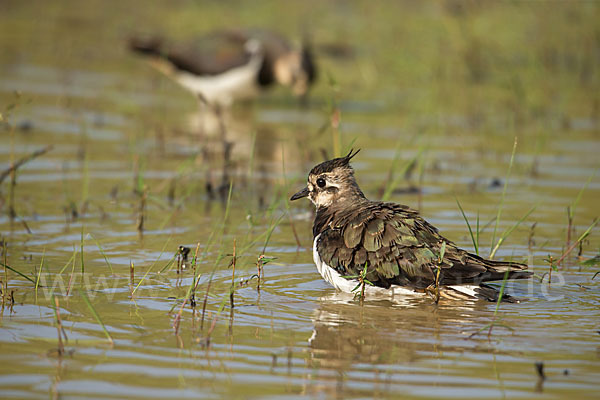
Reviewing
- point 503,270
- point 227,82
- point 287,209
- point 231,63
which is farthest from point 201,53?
point 503,270

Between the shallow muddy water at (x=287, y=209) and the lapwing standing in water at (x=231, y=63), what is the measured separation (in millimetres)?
508

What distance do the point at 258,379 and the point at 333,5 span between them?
59.8 feet

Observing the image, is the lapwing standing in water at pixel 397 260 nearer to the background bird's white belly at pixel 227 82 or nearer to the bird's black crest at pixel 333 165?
the bird's black crest at pixel 333 165

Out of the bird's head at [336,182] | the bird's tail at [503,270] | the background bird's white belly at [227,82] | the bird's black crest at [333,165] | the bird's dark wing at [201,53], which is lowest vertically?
the bird's tail at [503,270]

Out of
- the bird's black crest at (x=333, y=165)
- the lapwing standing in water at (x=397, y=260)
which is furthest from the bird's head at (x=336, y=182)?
the lapwing standing in water at (x=397, y=260)

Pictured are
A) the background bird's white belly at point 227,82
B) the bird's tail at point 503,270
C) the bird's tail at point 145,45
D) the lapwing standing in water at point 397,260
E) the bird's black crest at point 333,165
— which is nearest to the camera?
the bird's tail at point 503,270

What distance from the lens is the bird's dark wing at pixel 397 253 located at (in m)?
5.89

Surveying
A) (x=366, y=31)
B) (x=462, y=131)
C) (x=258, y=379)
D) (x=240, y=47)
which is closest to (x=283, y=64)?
(x=240, y=47)

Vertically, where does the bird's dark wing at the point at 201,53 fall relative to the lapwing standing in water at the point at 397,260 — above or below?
above

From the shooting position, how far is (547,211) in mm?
8820

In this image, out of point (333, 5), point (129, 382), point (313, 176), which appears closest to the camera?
point (129, 382)

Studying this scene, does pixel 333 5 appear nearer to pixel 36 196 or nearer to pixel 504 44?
pixel 504 44

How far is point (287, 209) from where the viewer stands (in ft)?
23.1

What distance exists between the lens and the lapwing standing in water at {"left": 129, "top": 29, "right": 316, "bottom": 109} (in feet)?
45.8
